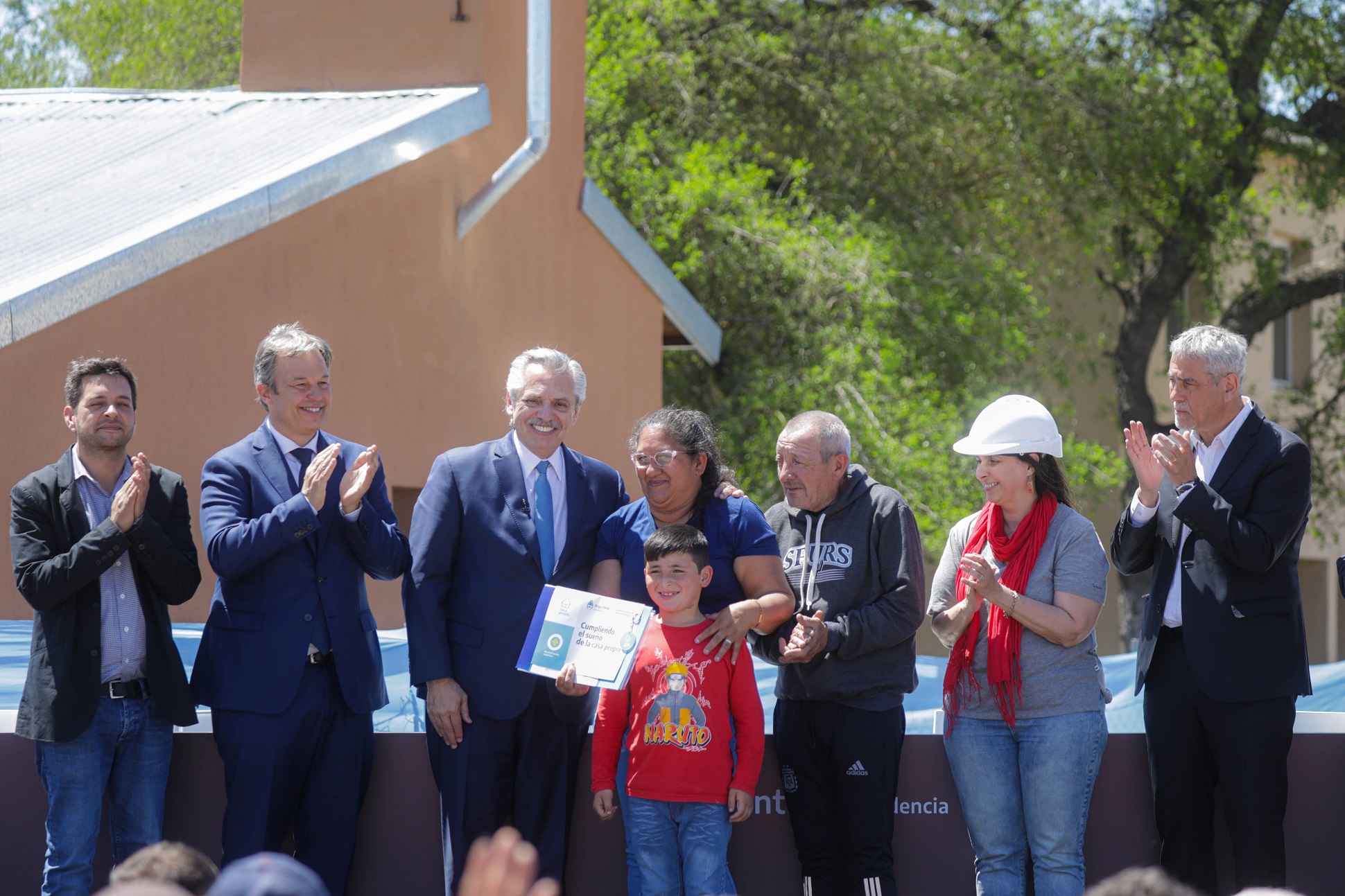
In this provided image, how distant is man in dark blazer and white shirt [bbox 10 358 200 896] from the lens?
13.1ft

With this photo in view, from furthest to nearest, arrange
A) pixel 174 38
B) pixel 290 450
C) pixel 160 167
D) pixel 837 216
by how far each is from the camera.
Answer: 1. pixel 174 38
2. pixel 837 216
3. pixel 160 167
4. pixel 290 450

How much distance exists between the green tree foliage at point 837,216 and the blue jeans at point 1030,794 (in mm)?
7452

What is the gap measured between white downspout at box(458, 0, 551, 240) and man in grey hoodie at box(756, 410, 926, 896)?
5.22m

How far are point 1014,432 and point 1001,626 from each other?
1.91 ft

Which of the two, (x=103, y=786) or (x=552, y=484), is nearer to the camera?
(x=103, y=786)

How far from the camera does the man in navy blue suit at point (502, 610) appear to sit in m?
4.17

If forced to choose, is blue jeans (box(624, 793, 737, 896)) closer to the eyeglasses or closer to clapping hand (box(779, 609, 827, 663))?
clapping hand (box(779, 609, 827, 663))

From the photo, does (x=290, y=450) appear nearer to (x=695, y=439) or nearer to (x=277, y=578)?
(x=277, y=578)

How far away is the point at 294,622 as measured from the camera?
414 cm

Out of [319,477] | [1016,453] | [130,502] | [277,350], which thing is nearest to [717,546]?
[1016,453]

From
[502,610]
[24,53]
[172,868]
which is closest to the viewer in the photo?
[172,868]

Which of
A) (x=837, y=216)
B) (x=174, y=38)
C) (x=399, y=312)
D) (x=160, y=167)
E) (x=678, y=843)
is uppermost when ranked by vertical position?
(x=174, y=38)

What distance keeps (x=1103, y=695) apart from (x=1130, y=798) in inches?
19.1

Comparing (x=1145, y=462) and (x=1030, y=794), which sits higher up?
(x=1145, y=462)
